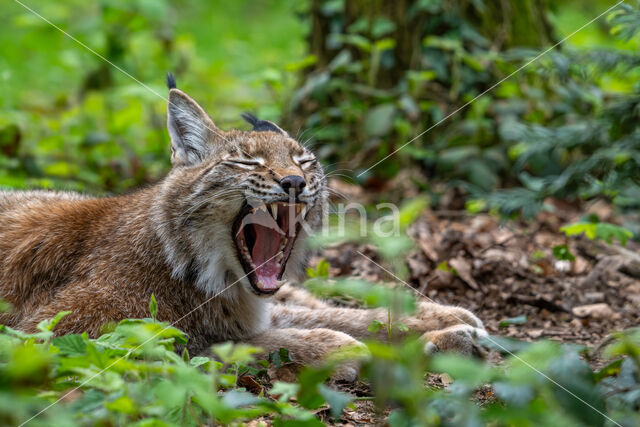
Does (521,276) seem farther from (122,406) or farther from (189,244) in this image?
(122,406)

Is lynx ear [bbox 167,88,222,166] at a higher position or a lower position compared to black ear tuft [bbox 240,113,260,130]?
lower

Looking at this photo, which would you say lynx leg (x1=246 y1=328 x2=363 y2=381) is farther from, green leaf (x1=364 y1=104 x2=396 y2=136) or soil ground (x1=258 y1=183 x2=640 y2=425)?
green leaf (x1=364 y1=104 x2=396 y2=136)

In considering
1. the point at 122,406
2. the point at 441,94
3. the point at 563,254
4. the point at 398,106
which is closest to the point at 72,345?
the point at 122,406

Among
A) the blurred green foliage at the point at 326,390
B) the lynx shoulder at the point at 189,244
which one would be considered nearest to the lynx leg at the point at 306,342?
the lynx shoulder at the point at 189,244

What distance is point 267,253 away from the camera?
427 cm

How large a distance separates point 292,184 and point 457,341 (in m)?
1.35

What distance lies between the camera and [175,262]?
13.2 ft

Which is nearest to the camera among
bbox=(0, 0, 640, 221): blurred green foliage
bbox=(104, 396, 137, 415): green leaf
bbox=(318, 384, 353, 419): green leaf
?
bbox=(104, 396, 137, 415): green leaf

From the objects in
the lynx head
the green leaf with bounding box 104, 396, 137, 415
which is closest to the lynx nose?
the lynx head

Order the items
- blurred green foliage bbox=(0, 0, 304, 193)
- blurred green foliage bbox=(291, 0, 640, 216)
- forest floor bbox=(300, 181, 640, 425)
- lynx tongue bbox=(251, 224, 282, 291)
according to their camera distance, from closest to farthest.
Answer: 1. lynx tongue bbox=(251, 224, 282, 291)
2. forest floor bbox=(300, 181, 640, 425)
3. blurred green foliage bbox=(291, 0, 640, 216)
4. blurred green foliage bbox=(0, 0, 304, 193)

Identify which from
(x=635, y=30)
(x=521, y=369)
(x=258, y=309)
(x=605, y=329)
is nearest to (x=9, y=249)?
(x=258, y=309)

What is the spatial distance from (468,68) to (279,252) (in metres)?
4.23

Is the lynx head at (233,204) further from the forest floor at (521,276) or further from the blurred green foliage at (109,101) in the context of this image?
the blurred green foliage at (109,101)

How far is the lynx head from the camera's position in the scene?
4031 millimetres
